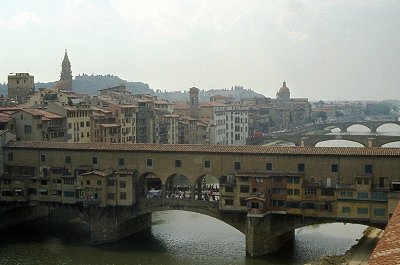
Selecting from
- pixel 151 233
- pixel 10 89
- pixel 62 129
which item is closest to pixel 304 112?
pixel 10 89

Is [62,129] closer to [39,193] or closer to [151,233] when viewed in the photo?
[39,193]

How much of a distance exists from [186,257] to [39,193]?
13897 mm

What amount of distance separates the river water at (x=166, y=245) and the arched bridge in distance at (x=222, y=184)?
1.36 m

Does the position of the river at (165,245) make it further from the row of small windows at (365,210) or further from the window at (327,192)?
the window at (327,192)

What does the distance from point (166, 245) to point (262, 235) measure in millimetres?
7357

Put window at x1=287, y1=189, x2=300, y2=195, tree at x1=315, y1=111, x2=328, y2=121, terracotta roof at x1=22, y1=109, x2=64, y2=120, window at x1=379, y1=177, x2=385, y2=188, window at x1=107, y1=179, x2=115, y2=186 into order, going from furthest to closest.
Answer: tree at x1=315, y1=111, x2=328, y2=121 < terracotta roof at x1=22, y1=109, x2=64, y2=120 < window at x1=107, y1=179, x2=115, y2=186 < window at x1=287, y1=189, x2=300, y2=195 < window at x1=379, y1=177, x2=385, y2=188

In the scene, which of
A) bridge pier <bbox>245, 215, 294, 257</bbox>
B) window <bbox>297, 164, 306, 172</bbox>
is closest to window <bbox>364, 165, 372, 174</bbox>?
window <bbox>297, 164, 306, 172</bbox>

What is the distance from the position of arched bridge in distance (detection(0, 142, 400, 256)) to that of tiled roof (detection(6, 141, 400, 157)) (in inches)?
2.9

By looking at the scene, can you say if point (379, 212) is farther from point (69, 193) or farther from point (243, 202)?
point (69, 193)

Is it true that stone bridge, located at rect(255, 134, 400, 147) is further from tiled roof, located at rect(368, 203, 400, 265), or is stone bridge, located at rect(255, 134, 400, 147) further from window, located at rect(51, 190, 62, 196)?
tiled roof, located at rect(368, 203, 400, 265)

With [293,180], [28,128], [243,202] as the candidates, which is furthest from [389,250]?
[28,128]

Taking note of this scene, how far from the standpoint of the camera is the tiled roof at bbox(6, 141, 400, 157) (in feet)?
132

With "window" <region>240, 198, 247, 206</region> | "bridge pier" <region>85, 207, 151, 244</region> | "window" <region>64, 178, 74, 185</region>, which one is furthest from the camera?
"window" <region>64, 178, 74, 185</region>

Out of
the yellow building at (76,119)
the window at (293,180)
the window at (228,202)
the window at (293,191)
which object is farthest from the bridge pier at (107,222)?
the yellow building at (76,119)
